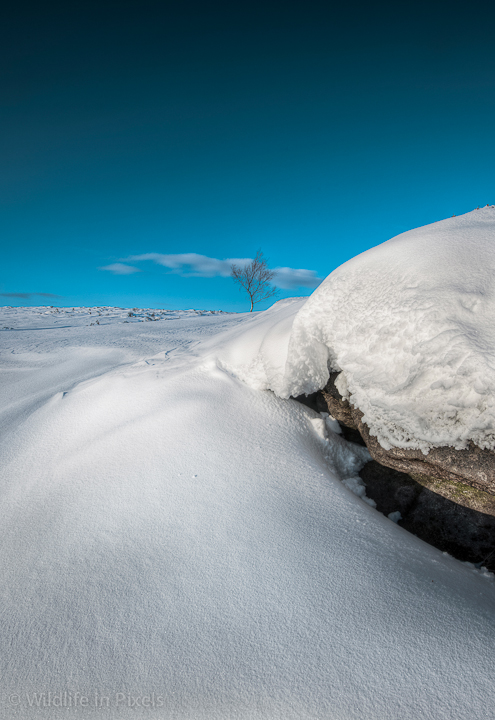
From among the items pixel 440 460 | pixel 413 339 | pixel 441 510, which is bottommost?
pixel 441 510

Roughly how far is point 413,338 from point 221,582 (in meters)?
1.36

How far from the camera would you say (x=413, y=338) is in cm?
165

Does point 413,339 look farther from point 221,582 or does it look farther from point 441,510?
point 221,582

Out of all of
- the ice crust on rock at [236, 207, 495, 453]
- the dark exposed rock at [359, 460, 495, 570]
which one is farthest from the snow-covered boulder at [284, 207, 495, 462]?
the dark exposed rock at [359, 460, 495, 570]

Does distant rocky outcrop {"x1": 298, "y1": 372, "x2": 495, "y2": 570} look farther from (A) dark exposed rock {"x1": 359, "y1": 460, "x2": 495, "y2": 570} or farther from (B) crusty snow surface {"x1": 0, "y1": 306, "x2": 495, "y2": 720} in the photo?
(B) crusty snow surface {"x1": 0, "y1": 306, "x2": 495, "y2": 720}

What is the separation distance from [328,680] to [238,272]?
22.8 metres

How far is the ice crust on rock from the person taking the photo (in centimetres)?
151

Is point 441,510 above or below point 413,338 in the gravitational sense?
below

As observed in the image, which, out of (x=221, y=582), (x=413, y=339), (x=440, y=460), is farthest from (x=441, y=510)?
(x=221, y=582)

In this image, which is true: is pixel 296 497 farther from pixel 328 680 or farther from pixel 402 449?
pixel 328 680

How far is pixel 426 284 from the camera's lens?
5.77 ft

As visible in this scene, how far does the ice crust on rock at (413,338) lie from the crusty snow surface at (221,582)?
0.36 metres

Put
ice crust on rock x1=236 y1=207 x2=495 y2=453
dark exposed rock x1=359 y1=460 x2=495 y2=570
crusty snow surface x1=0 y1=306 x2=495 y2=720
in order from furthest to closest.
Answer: dark exposed rock x1=359 y1=460 x2=495 y2=570, ice crust on rock x1=236 y1=207 x2=495 y2=453, crusty snow surface x1=0 y1=306 x2=495 y2=720

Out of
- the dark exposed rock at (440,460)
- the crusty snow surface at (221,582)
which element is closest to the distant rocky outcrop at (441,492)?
the dark exposed rock at (440,460)
